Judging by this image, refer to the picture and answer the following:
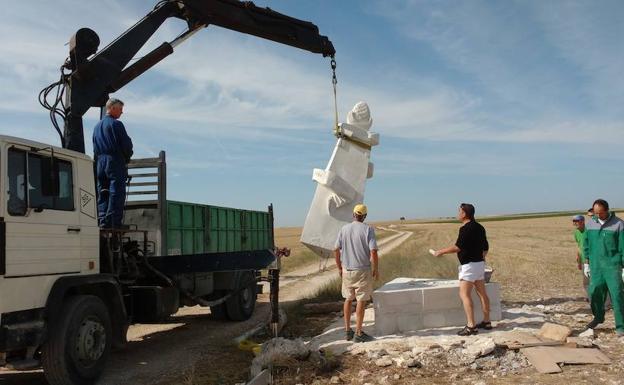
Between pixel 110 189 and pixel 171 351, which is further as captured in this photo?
pixel 171 351

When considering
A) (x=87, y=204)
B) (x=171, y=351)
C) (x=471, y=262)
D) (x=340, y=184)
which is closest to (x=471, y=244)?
(x=471, y=262)

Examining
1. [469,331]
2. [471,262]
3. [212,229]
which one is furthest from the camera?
[212,229]

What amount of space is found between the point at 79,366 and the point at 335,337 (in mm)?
3573

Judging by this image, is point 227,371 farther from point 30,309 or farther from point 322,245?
point 322,245

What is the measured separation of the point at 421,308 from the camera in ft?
27.9

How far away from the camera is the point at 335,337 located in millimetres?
8430

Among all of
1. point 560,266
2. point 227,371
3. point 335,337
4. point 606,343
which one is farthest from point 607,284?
point 560,266

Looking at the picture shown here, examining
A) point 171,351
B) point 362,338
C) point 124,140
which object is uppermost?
point 124,140

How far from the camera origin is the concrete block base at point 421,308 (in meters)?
8.36

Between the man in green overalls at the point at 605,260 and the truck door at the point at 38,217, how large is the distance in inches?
270

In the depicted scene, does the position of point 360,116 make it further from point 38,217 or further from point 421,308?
point 38,217

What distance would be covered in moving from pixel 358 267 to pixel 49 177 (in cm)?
405

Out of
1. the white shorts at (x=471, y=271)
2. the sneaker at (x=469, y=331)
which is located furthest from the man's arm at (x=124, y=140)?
the sneaker at (x=469, y=331)

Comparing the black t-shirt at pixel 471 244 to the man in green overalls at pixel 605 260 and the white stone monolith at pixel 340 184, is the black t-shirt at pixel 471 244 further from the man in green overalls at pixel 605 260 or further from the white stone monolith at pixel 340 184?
the white stone monolith at pixel 340 184
